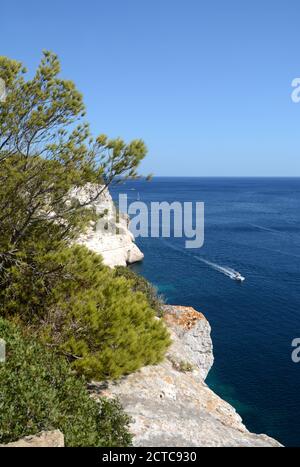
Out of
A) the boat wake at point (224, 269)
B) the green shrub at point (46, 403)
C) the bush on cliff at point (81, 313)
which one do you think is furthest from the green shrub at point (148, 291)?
the boat wake at point (224, 269)

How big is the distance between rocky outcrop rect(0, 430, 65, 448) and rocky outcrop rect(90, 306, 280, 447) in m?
2.93

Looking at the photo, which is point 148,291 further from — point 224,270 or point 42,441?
point 224,270

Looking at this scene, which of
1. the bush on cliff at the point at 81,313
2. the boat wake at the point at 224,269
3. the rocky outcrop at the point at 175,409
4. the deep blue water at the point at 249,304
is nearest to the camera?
the rocky outcrop at the point at 175,409

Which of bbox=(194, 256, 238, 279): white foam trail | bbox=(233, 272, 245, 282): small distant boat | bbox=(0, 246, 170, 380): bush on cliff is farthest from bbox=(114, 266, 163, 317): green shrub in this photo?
bbox=(194, 256, 238, 279): white foam trail

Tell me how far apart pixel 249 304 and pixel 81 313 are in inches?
1388

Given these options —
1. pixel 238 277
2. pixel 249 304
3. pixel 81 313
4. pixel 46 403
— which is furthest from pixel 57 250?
pixel 238 277

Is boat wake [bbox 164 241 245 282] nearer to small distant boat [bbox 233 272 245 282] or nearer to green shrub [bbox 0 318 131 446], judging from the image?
small distant boat [bbox 233 272 245 282]

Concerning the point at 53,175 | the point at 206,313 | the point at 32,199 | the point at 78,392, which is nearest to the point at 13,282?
the point at 32,199

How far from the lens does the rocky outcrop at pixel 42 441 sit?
6.84 metres

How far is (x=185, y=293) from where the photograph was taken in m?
47.8

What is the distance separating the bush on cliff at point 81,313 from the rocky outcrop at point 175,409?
0.60 metres

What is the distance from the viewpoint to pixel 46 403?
796 cm

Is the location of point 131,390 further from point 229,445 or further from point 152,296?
point 152,296

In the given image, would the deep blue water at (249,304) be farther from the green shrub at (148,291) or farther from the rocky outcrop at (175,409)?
the rocky outcrop at (175,409)
